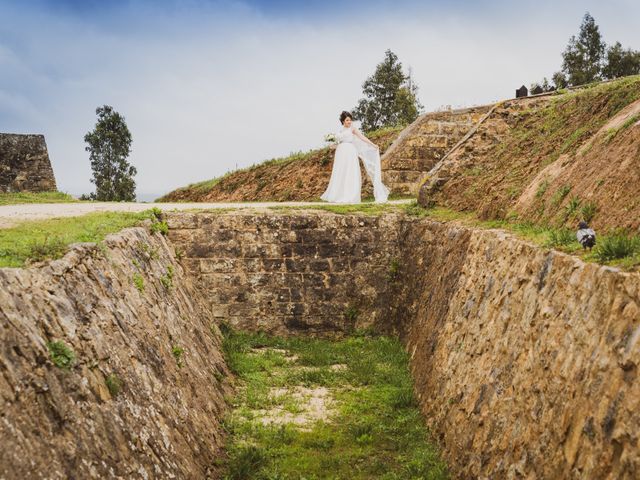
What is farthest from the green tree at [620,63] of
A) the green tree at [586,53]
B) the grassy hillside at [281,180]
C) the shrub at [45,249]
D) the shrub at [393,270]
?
the shrub at [45,249]

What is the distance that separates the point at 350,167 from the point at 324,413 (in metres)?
8.42

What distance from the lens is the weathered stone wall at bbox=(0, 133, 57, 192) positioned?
18953 millimetres

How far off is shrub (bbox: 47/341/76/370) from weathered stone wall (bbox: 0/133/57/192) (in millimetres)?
15726

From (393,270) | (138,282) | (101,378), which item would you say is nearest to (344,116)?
(393,270)

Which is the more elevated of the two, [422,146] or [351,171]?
[422,146]

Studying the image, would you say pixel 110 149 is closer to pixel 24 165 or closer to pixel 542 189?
pixel 24 165

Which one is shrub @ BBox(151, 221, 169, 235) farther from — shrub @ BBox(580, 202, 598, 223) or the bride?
shrub @ BBox(580, 202, 598, 223)

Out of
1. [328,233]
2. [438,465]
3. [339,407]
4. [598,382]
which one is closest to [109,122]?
[328,233]

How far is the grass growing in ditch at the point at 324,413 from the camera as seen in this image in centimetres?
727

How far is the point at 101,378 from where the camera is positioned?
16.4 ft

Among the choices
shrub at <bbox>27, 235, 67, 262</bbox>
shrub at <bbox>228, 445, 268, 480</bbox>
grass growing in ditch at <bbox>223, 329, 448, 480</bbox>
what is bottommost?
grass growing in ditch at <bbox>223, 329, 448, 480</bbox>

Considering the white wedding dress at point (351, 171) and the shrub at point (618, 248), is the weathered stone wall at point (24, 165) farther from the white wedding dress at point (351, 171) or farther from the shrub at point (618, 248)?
the shrub at point (618, 248)

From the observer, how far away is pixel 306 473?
285 inches

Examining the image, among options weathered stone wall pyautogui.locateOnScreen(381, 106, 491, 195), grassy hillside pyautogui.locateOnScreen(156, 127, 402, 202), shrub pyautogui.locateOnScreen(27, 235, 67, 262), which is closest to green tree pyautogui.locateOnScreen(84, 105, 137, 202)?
grassy hillside pyautogui.locateOnScreen(156, 127, 402, 202)
